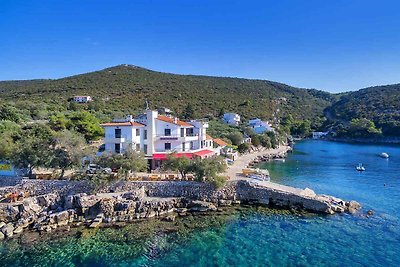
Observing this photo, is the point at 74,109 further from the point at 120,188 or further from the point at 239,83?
the point at 239,83

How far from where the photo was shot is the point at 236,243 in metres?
20.7

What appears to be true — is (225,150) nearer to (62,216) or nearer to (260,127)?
(62,216)

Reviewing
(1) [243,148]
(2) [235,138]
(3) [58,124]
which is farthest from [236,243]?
(2) [235,138]

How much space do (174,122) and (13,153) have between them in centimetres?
1717

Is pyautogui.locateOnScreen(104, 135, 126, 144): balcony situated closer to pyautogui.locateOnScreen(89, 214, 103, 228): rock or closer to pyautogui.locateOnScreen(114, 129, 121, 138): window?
pyautogui.locateOnScreen(114, 129, 121, 138): window

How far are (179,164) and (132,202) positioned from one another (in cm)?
599

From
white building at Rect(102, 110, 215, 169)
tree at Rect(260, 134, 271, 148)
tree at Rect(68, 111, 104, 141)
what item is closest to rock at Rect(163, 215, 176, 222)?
white building at Rect(102, 110, 215, 169)

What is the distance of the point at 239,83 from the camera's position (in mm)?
140125

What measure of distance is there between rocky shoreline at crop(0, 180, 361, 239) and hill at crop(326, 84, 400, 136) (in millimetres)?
86109

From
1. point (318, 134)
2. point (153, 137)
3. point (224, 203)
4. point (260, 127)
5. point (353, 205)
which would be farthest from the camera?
point (318, 134)

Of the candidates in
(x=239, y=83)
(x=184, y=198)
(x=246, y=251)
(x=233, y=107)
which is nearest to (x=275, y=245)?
(x=246, y=251)

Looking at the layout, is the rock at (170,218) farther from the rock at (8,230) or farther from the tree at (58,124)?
the tree at (58,124)

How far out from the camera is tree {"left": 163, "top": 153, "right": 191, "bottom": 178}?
29.6 meters

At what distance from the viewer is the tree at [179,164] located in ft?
97.1
